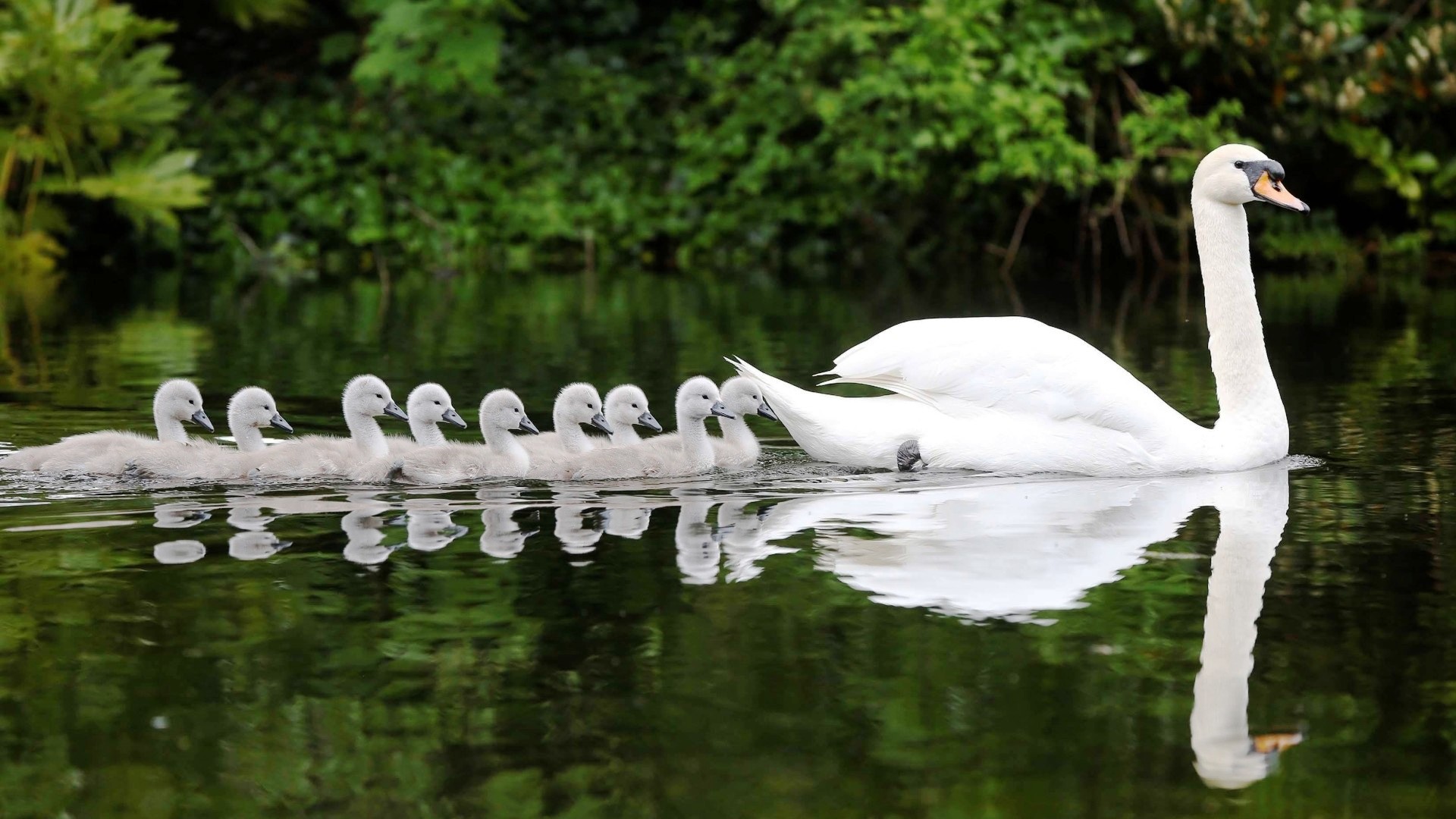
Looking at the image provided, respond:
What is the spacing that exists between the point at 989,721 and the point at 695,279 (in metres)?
16.7

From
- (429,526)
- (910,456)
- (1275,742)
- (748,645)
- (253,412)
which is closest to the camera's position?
(1275,742)

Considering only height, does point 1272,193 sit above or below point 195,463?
above

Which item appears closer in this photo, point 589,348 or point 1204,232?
point 1204,232

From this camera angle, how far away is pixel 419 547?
6.53m

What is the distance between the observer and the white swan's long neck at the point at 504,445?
7984mm

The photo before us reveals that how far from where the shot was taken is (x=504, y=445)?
8023 mm

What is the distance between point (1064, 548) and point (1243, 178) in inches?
105

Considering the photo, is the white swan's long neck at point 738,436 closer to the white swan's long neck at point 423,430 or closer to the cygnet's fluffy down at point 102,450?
the white swan's long neck at point 423,430

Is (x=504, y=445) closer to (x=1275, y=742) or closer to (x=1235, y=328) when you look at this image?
(x=1235, y=328)

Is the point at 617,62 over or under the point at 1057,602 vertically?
over

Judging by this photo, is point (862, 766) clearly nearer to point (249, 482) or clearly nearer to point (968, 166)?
point (249, 482)

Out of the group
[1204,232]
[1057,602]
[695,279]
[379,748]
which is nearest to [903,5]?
[695,279]

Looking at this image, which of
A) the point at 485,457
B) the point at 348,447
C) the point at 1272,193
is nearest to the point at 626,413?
the point at 485,457

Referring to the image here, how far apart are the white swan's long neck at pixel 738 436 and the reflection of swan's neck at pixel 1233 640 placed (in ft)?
6.52
